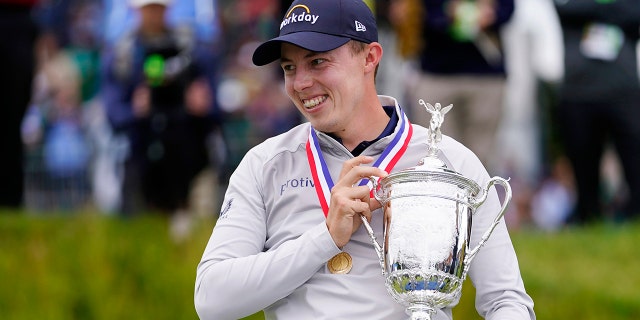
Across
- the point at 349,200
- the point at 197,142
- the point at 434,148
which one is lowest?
the point at 197,142

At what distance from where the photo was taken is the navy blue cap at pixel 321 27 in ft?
15.3

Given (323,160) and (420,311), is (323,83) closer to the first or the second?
(323,160)

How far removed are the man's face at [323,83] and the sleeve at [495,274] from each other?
521 mm

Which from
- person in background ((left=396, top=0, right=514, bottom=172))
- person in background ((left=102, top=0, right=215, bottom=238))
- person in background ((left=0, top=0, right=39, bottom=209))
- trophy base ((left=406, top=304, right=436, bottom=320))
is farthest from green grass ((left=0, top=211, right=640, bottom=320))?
trophy base ((left=406, top=304, right=436, bottom=320))

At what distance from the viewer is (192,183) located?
9898 mm

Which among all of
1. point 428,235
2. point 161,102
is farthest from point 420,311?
point 161,102

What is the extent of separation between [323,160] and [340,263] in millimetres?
350

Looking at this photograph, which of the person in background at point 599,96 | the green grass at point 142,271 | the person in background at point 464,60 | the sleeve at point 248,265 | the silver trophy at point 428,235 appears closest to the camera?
the silver trophy at point 428,235

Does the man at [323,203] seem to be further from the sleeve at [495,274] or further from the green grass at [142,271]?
the green grass at [142,271]

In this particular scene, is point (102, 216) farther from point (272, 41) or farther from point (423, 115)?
point (272, 41)

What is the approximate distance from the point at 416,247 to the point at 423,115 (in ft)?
17.6

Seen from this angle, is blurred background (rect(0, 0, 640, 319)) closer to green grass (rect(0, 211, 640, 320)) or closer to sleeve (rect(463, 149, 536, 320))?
green grass (rect(0, 211, 640, 320))

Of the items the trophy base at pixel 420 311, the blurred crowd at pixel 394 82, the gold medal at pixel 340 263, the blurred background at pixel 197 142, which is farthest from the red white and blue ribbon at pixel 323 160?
the blurred crowd at pixel 394 82

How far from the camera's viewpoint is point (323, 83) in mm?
4738
